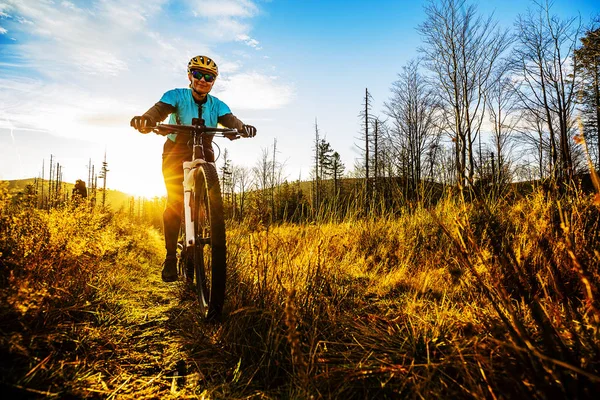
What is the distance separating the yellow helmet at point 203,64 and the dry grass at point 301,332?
5.45 ft

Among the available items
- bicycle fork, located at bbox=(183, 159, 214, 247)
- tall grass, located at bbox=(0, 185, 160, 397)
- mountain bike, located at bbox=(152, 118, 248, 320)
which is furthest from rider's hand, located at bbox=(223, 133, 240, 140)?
tall grass, located at bbox=(0, 185, 160, 397)

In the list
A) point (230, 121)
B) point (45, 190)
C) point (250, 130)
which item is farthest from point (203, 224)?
point (45, 190)

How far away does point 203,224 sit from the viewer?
7.98 ft

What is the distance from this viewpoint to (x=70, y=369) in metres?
1.29

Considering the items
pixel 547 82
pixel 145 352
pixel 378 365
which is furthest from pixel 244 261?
pixel 547 82

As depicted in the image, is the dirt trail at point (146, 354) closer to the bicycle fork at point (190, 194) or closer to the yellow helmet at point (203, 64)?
the bicycle fork at point (190, 194)

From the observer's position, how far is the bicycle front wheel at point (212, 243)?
5.72ft

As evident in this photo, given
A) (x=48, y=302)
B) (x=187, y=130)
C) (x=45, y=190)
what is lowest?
(x=48, y=302)

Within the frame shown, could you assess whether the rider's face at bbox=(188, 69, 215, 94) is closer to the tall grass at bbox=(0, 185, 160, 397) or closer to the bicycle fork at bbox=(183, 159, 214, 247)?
the bicycle fork at bbox=(183, 159, 214, 247)

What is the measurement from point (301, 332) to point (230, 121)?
2326 mm

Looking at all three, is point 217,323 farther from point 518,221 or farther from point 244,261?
point 518,221

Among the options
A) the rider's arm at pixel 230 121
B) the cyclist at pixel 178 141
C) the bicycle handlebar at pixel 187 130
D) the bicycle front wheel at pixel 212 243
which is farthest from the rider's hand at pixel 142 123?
the rider's arm at pixel 230 121

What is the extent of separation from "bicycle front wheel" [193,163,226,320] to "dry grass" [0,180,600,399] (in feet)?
0.41

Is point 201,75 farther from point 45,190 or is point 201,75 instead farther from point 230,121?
Result: point 45,190
